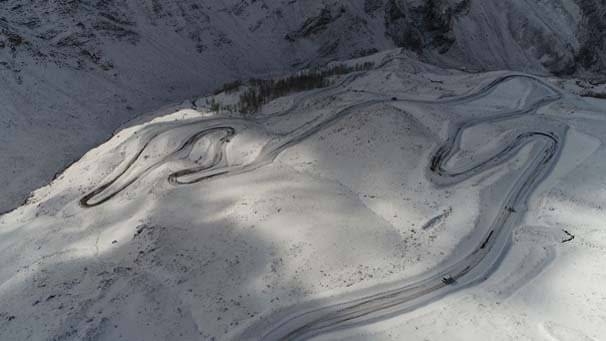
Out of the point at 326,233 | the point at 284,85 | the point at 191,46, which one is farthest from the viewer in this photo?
the point at 191,46

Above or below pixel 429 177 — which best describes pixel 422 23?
above

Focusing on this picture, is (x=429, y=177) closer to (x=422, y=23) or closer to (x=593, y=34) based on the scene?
(x=422, y=23)

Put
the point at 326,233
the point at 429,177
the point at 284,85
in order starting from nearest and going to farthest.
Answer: the point at 326,233
the point at 429,177
the point at 284,85

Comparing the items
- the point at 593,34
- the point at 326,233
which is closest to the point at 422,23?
the point at 593,34

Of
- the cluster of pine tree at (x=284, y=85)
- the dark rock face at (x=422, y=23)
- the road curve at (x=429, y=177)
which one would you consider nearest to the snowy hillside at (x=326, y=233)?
the road curve at (x=429, y=177)

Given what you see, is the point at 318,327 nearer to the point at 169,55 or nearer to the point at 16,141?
the point at 16,141

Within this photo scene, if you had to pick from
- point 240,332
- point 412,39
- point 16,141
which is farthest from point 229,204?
point 412,39

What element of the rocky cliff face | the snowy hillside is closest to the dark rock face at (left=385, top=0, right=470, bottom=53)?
the rocky cliff face

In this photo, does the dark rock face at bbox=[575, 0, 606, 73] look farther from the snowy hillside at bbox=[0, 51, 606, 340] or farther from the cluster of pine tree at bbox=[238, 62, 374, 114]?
the snowy hillside at bbox=[0, 51, 606, 340]
